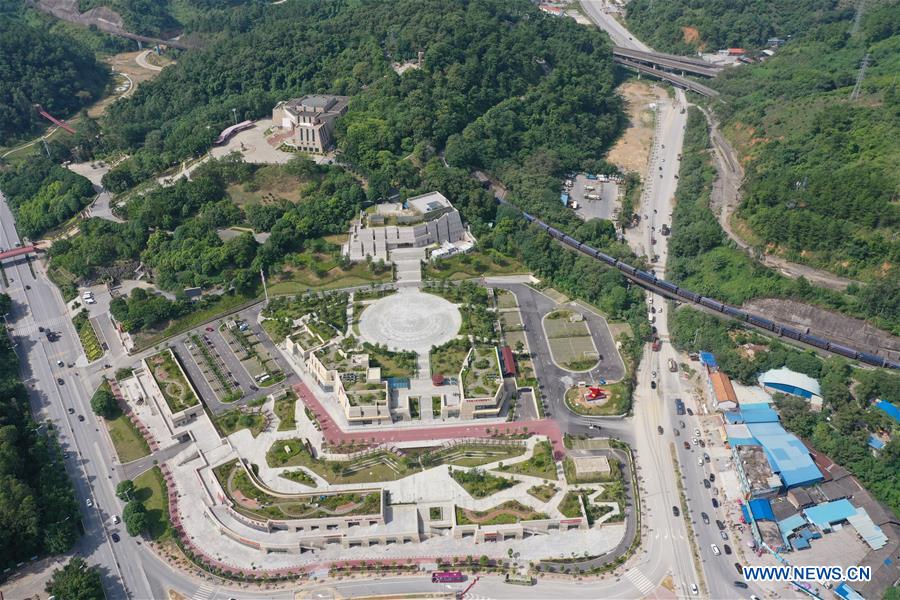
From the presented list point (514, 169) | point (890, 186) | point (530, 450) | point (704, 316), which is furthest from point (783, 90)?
point (530, 450)

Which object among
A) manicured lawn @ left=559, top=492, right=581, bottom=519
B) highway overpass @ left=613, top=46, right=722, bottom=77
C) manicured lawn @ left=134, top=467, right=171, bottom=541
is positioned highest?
highway overpass @ left=613, top=46, right=722, bottom=77

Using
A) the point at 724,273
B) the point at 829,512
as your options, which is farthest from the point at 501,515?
the point at 724,273

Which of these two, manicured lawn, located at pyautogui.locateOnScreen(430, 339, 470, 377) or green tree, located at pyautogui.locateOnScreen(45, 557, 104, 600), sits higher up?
manicured lawn, located at pyautogui.locateOnScreen(430, 339, 470, 377)

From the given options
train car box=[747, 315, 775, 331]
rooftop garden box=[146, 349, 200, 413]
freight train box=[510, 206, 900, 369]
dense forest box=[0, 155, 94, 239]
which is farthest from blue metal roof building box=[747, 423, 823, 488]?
dense forest box=[0, 155, 94, 239]

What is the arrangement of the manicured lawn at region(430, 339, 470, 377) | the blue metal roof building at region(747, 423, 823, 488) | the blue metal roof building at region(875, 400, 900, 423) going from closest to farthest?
the blue metal roof building at region(747, 423, 823, 488) < the blue metal roof building at region(875, 400, 900, 423) < the manicured lawn at region(430, 339, 470, 377)

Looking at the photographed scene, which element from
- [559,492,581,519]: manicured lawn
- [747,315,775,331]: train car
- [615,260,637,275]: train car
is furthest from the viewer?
[615,260,637,275]: train car

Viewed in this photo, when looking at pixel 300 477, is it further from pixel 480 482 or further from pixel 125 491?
pixel 480 482

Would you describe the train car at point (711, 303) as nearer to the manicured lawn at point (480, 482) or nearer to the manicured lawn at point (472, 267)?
the manicured lawn at point (472, 267)

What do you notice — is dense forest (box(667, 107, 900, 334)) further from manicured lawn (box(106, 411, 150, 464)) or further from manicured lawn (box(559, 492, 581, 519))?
manicured lawn (box(106, 411, 150, 464))
